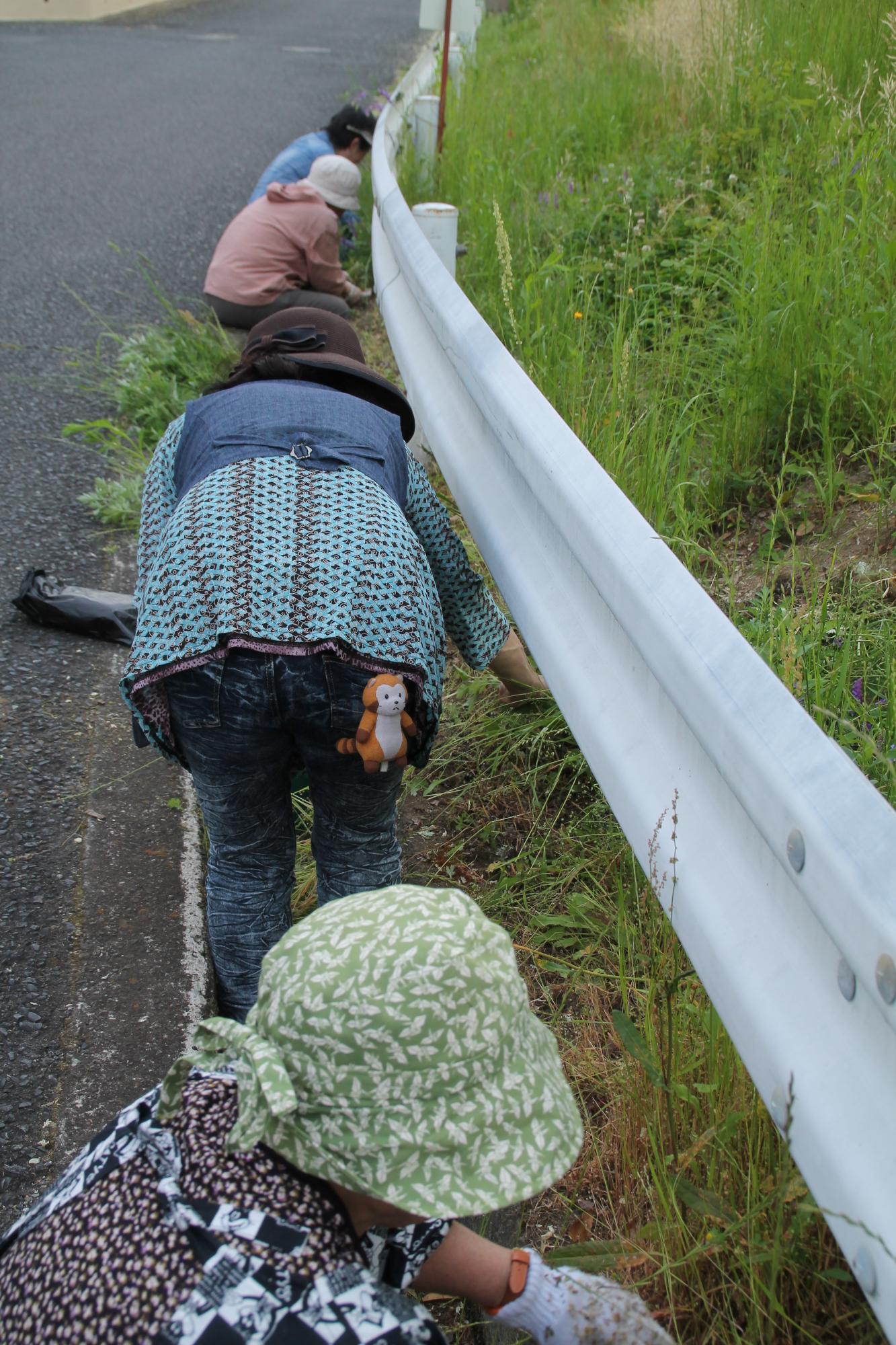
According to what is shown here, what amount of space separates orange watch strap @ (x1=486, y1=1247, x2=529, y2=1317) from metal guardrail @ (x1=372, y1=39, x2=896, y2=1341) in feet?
1.49

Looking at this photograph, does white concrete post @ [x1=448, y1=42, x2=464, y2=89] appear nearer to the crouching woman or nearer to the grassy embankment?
the grassy embankment

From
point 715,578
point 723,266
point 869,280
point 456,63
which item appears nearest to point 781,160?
point 723,266

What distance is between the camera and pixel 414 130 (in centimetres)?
631

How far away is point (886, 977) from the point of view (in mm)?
1098

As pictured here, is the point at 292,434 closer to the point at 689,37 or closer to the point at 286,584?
the point at 286,584

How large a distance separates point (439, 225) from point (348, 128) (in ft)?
13.8

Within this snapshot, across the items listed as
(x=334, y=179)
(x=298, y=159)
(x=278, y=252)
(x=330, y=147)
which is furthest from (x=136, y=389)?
(x=330, y=147)

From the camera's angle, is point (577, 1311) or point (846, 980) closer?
point (846, 980)

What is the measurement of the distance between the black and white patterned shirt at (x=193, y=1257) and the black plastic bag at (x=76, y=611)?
7.14 feet

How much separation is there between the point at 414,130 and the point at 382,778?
15.9 ft

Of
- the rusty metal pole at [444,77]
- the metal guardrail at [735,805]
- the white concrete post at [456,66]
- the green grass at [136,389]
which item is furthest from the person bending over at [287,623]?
the white concrete post at [456,66]

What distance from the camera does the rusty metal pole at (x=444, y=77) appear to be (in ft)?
19.3

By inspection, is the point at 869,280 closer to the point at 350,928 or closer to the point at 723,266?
the point at 723,266

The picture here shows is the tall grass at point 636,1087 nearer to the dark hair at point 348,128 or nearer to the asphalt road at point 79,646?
the asphalt road at point 79,646
